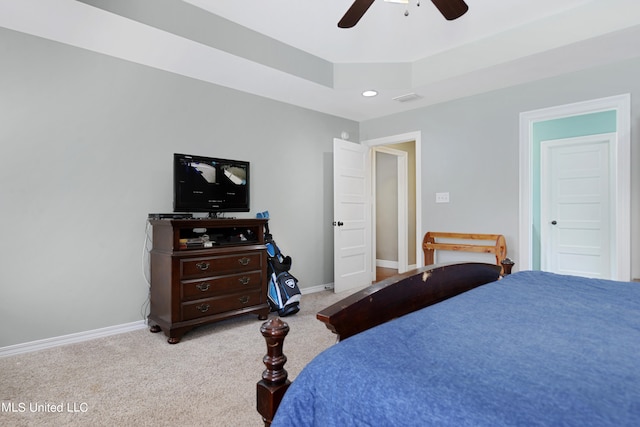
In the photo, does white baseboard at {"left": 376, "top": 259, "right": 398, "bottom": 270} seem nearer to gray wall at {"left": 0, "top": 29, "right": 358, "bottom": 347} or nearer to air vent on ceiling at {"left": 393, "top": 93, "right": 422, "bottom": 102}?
air vent on ceiling at {"left": 393, "top": 93, "right": 422, "bottom": 102}

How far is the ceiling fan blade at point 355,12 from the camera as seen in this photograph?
2150 millimetres

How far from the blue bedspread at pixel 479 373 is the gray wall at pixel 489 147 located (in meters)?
2.74

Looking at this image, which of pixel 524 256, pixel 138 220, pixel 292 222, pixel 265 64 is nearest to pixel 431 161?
pixel 524 256

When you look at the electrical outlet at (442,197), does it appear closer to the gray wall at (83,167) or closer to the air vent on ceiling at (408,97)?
the air vent on ceiling at (408,97)

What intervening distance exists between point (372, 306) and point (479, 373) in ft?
1.62

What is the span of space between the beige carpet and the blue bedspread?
1.10 m

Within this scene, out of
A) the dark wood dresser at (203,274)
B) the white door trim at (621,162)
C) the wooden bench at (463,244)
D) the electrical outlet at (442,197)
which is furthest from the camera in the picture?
the electrical outlet at (442,197)

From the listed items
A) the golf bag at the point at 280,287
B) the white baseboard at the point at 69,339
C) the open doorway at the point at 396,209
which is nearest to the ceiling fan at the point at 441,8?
the golf bag at the point at 280,287

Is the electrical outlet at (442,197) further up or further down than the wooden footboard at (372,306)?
further up

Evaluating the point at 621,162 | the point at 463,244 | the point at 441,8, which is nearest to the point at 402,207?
the point at 463,244

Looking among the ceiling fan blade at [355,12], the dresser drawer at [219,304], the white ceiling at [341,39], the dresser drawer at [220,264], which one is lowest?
the dresser drawer at [219,304]

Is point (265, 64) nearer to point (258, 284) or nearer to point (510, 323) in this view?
point (258, 284)

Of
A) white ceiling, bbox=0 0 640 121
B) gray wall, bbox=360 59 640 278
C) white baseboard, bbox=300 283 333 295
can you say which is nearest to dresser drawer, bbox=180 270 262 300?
white baseboard, bbox=300 283 333 295

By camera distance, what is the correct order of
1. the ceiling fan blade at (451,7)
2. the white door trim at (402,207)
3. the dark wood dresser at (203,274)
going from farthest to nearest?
the white door trim at (402,207)
the dark wood dresser at (203,274)
the ceiling fan blade at (451,7)
